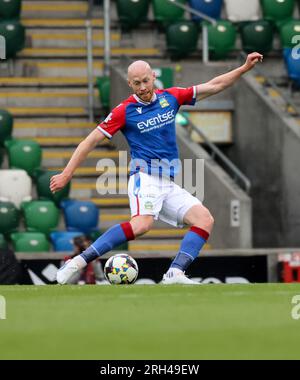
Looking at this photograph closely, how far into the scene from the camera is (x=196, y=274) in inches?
815

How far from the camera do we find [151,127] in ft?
43.0

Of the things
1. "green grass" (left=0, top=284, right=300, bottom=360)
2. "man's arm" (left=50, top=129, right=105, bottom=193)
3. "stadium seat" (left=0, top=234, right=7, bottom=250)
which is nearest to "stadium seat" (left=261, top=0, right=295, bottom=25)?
"stadium seat" (left=0, top=234, right=7, bottom=250)

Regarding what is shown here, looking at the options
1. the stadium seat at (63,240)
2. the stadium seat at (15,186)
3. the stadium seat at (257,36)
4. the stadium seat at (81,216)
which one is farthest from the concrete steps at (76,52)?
the stadium seat at (63,240)

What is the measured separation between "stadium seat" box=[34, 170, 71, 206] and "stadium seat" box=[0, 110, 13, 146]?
97cm

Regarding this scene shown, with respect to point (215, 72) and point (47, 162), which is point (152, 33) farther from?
point (47, 162)

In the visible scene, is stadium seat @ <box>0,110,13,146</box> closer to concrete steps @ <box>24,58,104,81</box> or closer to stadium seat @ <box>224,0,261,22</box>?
concrete steps @ <box>24,58,104,81</box>

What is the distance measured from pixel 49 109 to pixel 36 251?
449 cm

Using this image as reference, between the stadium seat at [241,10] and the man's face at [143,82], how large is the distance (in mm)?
14122

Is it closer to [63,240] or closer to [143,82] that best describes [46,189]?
[63,240]

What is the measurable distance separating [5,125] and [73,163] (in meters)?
10.5

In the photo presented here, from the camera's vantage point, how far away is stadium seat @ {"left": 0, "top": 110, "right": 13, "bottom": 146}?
23.1m

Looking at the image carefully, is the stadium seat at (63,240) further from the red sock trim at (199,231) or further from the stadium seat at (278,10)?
the red sock trim at (199,231)

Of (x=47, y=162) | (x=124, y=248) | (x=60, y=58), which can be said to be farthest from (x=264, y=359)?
(x=60, y=58)

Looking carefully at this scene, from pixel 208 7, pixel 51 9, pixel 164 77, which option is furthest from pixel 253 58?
pixel 51 9
